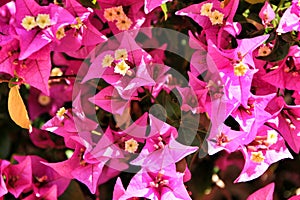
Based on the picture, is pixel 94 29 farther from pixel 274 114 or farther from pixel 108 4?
pixel 274 114

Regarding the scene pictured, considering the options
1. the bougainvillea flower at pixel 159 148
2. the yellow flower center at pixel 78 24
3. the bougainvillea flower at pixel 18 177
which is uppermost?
the yellow flower center at pixel 78 24

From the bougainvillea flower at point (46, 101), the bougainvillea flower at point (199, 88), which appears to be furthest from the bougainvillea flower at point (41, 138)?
the bougainvillea flower at point (199, 88)

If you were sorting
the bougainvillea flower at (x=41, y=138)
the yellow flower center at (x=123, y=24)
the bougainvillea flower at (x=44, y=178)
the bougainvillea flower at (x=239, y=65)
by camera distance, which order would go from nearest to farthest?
the bougainvillea flower at (x=239, y=65)
the yellow flower center at (x=123, y=24)
the bougainvillea flower at (x=44, y=178)
the bougainvillea flower at (x=41, y=138)

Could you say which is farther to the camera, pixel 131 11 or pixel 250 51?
pixel 131 11

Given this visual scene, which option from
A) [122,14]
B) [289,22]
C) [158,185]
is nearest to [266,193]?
[158,185]

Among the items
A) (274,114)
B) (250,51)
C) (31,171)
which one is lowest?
(31,171)

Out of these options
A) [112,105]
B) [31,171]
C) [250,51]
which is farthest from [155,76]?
[31,171]

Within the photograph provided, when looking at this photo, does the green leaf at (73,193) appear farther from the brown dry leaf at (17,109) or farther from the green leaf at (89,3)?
the green leaf at (89,3)

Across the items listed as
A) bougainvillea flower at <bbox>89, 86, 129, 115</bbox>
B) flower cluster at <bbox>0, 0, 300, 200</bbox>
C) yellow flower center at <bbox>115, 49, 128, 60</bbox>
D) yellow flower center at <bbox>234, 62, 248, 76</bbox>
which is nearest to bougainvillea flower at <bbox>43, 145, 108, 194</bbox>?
flower cluster at <bbox>0, 0, 300, 200</bbox>

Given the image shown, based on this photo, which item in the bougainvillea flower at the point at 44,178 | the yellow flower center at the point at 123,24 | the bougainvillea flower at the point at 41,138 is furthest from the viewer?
the bougainvillea flower at the point at 41,138
